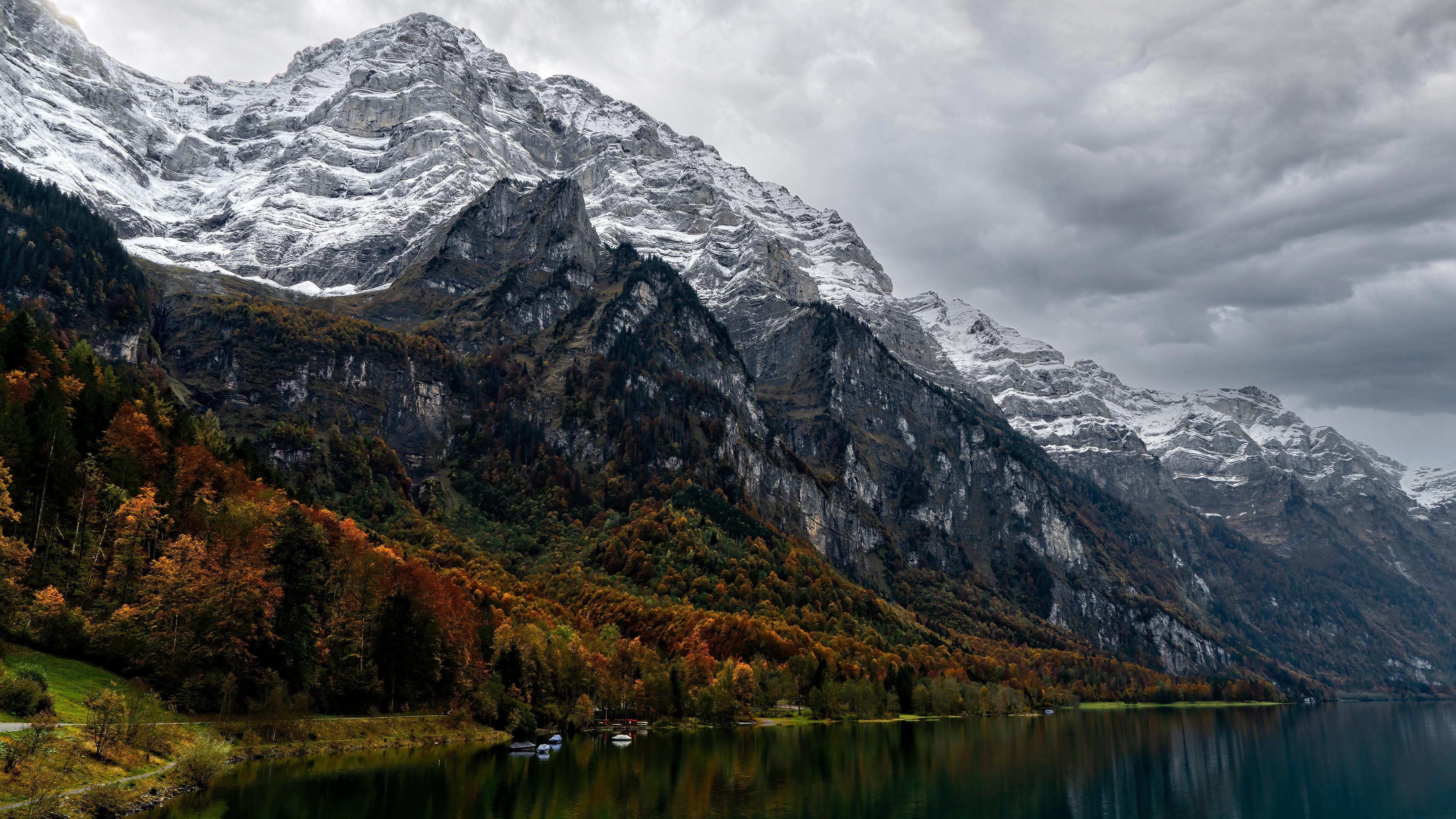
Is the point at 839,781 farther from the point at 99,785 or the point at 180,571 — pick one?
the point at 180,571

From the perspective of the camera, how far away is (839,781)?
81.7 metres

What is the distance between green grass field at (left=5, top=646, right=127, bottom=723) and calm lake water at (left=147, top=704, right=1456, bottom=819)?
30.3ft

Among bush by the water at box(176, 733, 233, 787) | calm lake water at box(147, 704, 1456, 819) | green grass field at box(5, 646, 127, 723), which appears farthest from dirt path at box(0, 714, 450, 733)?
bush by the water at box(176, 733, 233, 787)

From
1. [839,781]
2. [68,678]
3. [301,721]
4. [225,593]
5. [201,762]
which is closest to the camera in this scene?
[201,762]

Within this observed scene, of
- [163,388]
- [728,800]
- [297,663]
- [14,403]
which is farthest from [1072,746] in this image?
[163,388]

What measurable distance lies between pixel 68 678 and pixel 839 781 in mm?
60098

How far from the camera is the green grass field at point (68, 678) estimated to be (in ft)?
183

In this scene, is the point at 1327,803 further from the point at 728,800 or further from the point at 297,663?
the point at 297,663

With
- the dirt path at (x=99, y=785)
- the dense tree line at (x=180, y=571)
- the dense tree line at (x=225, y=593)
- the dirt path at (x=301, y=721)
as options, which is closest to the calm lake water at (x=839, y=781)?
the dirt path at (x=99, y=785)

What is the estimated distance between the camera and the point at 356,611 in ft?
315

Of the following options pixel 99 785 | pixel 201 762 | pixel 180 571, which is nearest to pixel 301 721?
pixel 180 571

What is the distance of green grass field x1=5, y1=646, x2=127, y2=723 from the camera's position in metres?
55.7

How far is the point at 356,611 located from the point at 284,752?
854 inches

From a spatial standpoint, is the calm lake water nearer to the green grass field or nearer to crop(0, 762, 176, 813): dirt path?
crop(0, 762, 176, 813): dirt path
